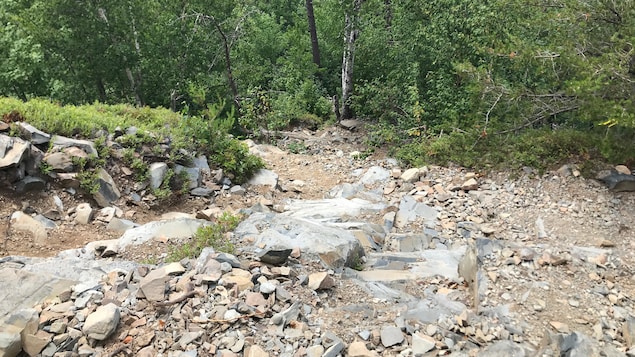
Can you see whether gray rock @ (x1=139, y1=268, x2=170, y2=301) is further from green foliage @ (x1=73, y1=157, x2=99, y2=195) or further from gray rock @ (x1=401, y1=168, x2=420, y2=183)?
gray rock @ (x1=401, y1=168, x2=420, y2=183)

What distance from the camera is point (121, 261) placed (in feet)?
17.5

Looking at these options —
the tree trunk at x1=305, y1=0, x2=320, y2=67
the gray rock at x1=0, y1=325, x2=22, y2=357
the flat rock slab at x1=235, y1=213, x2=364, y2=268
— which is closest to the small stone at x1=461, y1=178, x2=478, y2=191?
the flat rock slab at x1=235, y1=213, x2=364, y2=268

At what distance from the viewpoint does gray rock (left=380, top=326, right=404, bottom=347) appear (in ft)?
13.1

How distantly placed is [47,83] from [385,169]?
11131 mm

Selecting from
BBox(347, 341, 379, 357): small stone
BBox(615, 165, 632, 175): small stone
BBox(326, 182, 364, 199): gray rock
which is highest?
BBox(347, 341, 379, 357): small stone

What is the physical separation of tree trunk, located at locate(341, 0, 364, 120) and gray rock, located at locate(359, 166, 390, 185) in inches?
152

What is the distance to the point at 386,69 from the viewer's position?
44.8 feet

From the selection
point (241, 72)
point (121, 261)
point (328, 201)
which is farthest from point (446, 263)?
point (241, 72)

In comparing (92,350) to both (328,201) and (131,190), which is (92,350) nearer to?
(131,190)

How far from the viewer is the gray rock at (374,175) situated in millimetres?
9750

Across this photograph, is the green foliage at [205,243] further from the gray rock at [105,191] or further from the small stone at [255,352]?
the gray rock at [105,191]

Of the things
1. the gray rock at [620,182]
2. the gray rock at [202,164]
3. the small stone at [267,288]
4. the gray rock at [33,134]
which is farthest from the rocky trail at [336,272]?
the gray rock at [33,134]

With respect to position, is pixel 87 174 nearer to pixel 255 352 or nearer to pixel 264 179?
pixel 264 179

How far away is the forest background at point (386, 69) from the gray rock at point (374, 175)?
64 cm
